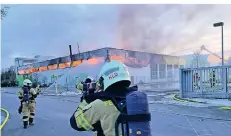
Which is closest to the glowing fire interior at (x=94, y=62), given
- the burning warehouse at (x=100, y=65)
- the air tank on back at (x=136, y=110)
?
the burning warehouse at (x=100, y=65)

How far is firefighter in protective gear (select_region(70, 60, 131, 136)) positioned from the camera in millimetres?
1897

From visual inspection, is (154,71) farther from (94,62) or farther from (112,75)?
(112,75)

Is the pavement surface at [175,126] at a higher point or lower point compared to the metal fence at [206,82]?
lower

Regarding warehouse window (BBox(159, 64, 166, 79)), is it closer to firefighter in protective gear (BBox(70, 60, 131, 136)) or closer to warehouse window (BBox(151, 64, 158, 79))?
warehouse window (BBox(151, 64, 158, 79))

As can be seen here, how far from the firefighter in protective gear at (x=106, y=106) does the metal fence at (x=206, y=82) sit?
38.2 ft

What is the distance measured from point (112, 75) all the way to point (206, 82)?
12.5 metres

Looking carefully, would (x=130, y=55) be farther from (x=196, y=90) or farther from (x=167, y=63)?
(x=196, y=90)

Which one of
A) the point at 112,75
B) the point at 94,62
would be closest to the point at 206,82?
the point at 112,75

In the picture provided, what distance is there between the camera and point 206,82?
1355cm

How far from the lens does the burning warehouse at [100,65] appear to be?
2991cm

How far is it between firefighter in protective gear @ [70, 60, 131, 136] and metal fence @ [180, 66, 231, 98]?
11643 millimetres

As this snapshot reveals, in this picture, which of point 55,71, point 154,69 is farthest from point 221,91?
point 55,71

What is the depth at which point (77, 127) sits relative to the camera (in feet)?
6.50

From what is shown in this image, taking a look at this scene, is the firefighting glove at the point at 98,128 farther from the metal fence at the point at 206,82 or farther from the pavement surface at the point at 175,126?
the metal fence at the point at 206,82
